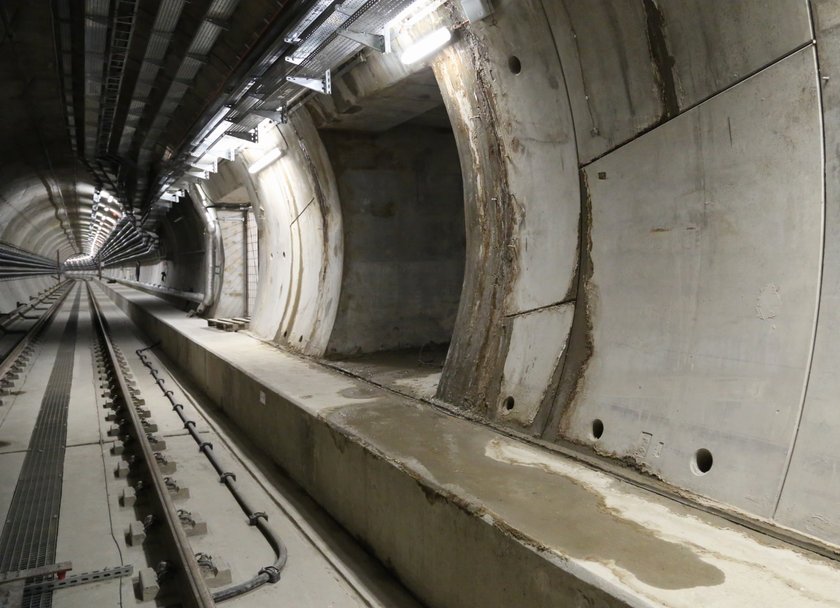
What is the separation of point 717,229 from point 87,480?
5.41 metres

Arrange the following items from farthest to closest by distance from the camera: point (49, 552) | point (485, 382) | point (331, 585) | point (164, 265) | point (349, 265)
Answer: point (164, 265), point (349, 265), point (485, 382), point (49, 552), point (331, 585)

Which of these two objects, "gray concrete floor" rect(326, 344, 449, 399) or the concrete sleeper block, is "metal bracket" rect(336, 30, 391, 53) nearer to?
"gray concrete floor" rect(326, 344, 449, 399)

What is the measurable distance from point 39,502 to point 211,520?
1.49m

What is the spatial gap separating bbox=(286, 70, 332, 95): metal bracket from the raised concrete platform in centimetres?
303

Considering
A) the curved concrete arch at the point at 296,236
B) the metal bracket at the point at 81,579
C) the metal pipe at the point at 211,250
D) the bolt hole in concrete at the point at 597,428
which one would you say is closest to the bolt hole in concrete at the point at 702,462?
the bolt hole in concrete at the point at 597,428

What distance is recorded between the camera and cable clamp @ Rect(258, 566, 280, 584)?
3961 millimetres

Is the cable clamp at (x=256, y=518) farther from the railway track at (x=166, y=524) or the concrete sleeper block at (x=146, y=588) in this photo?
the concrete sleeper block at (x=146, y=588)

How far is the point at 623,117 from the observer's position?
3.69 meters

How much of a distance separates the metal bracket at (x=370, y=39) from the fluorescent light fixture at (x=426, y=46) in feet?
0.76

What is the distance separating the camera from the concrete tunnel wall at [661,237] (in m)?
2.74

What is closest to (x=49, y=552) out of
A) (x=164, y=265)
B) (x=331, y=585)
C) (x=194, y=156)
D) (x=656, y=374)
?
(x=331, y=585)

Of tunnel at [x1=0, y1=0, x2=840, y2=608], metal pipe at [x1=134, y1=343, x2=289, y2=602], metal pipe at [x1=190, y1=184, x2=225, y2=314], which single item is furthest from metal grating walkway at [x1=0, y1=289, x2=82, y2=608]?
metal pipe at [x1=190, y1=184, x2=225, y2=314]

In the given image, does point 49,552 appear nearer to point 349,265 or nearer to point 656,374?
point 656,374

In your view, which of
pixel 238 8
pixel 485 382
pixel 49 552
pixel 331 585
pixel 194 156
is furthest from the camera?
pixel 194 156
